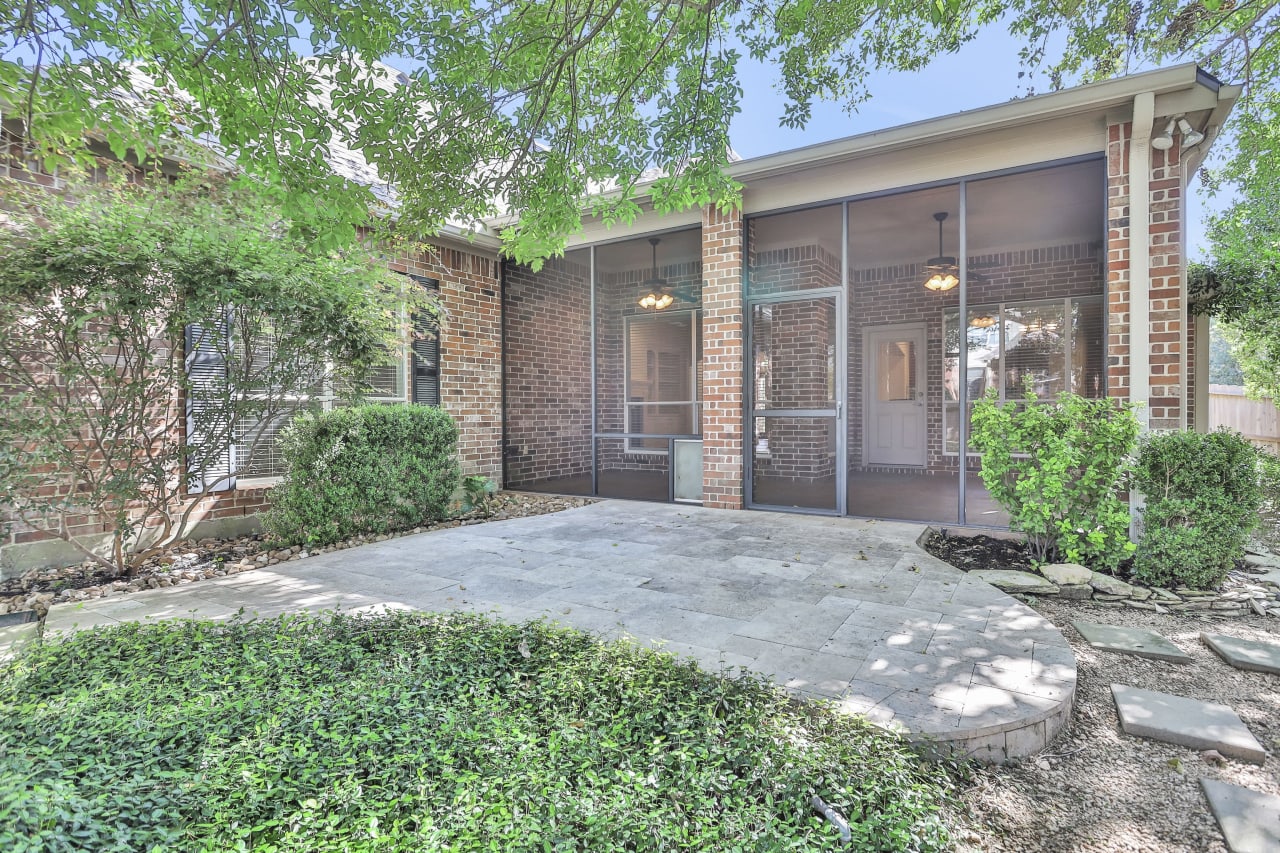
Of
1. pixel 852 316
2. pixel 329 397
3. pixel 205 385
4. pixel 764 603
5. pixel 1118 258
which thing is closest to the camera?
pixel 764 603

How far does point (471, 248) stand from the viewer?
6484mm

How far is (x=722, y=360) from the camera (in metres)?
5.56

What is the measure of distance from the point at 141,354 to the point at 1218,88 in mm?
6621

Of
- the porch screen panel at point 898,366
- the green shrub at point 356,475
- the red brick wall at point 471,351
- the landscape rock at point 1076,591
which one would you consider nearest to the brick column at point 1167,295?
the landscape rock at point 1076,591

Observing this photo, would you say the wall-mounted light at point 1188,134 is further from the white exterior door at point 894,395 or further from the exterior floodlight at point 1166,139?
the white exterior door at point 894,395

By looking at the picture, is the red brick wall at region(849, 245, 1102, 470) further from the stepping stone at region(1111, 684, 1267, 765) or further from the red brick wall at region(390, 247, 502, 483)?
the stepping stone at region(1111, 684, 1267, 765)

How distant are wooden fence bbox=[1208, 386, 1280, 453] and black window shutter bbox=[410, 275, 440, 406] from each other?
10.3m

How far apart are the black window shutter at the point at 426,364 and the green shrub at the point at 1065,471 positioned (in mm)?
4966

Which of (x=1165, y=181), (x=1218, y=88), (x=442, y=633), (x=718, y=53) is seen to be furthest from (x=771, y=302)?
(x=442, y=633)

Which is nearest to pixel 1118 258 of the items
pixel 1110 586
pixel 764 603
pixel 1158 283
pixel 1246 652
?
pixel 1158 283

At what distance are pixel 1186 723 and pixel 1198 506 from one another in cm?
187

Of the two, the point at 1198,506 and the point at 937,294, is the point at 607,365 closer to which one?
the point at 937,294

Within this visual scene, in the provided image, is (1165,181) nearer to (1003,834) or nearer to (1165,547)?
(1165,547)

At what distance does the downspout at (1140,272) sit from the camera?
3.90m
